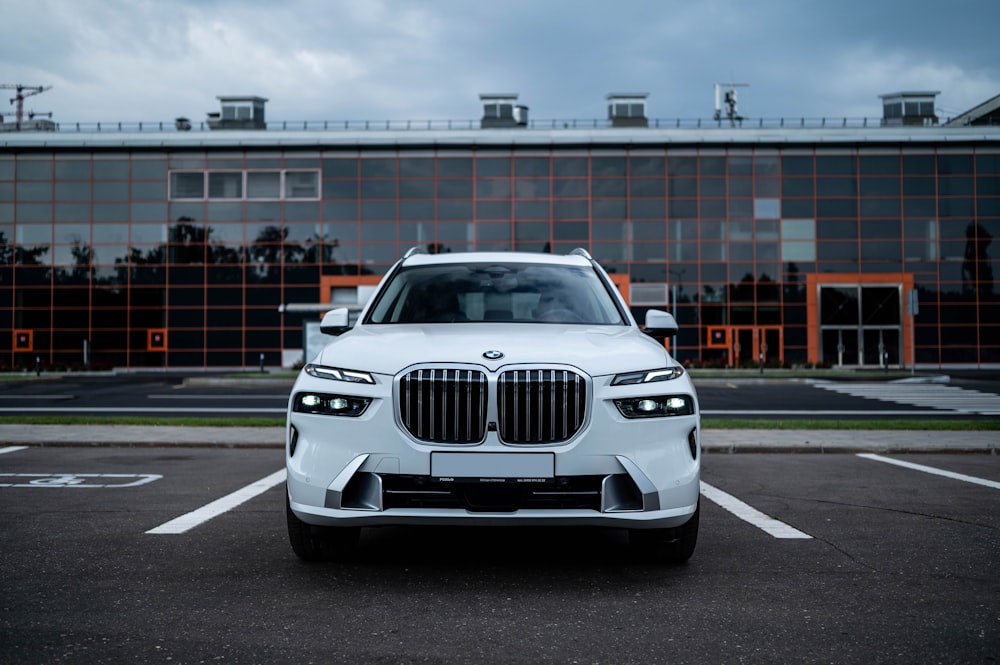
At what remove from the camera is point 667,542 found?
4852 millimetres

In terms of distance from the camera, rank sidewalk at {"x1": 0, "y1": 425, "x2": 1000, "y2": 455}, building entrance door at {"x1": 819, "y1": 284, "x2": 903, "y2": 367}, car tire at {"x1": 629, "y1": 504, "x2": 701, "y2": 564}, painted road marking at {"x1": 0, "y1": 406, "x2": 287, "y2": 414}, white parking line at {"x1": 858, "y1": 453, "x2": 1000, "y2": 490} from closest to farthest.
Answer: car tire at {"x1": 629, "y1": 504, "x2": 701, "y2": 564}, white parking line at {"x1": 858, "y1": 453, "x2": 1000, "y2": 490}, sidewalk at {"x1": 0, "y1": 425, "x2": 1000, "y2": 455}, painted road marking at {"x1": 0, "y1": 406, "x2": 287, "y2": 414}, building entrance door at {"x1": 819, "y1": 284, "x2": 903, "y2": 367}

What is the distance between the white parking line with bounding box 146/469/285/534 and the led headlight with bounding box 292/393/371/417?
1.94 metres

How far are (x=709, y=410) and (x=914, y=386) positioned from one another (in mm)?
11100

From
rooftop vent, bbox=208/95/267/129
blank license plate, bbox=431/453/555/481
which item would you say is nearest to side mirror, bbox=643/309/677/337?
blank license plate, bbox=431/453/555/481

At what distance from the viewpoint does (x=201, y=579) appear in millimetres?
4656

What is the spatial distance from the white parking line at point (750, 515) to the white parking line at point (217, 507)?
3.80m

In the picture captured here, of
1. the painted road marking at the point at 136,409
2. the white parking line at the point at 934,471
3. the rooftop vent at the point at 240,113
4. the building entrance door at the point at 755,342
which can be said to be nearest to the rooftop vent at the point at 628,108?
the building entrance door at the point at 755,342

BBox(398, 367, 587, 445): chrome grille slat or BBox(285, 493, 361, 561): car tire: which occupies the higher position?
BBox(398, 367, 587, 445): chrome grille slat

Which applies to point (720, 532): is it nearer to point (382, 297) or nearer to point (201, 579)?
point (382, 297)

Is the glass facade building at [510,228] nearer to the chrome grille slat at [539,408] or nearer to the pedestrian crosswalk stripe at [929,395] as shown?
the pedestrian crosswalk stripe at [929,395]

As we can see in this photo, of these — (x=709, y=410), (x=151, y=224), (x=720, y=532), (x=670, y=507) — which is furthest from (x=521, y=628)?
(x=151, y=224)

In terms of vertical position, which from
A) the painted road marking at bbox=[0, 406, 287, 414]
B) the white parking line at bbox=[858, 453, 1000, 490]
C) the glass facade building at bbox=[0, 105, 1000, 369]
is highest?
the glass facade building at bbox=[0, 105, 1000, 369]

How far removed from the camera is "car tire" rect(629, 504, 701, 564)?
4789mm

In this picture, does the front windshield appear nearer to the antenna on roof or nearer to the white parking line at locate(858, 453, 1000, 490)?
the white parking line at locate(858, 453, 1000, 490)
